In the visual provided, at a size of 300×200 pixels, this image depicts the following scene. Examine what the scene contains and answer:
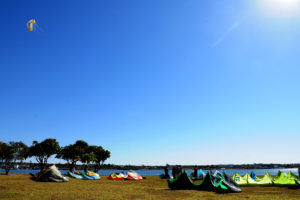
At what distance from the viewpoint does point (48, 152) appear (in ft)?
173

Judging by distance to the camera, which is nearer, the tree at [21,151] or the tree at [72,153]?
the tree at [21,151]

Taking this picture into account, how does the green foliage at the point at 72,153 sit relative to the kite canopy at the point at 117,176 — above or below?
above

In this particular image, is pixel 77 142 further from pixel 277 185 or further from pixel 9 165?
pixel 277 185

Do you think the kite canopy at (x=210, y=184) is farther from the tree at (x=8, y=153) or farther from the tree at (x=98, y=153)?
the tree at (x=98, y=153)

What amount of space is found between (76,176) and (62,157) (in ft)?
109

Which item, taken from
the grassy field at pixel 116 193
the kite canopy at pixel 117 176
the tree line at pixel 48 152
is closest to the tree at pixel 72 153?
the tree line at pixel 48 152


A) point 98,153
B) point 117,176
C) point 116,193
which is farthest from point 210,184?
point 98,153

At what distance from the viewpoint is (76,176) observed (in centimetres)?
3328

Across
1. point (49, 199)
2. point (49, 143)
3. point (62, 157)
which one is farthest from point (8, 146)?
point (49, 199)

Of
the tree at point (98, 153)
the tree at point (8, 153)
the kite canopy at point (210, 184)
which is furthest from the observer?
the tree at point (98, 153)

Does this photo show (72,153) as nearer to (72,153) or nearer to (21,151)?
(72,153)

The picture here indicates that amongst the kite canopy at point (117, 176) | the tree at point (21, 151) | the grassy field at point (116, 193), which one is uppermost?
the tree at point (21, 151)

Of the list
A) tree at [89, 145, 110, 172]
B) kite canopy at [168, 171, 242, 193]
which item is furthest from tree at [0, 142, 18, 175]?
kite canopy at [168, 171, 242, 193]

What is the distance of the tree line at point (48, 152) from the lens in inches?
1853
